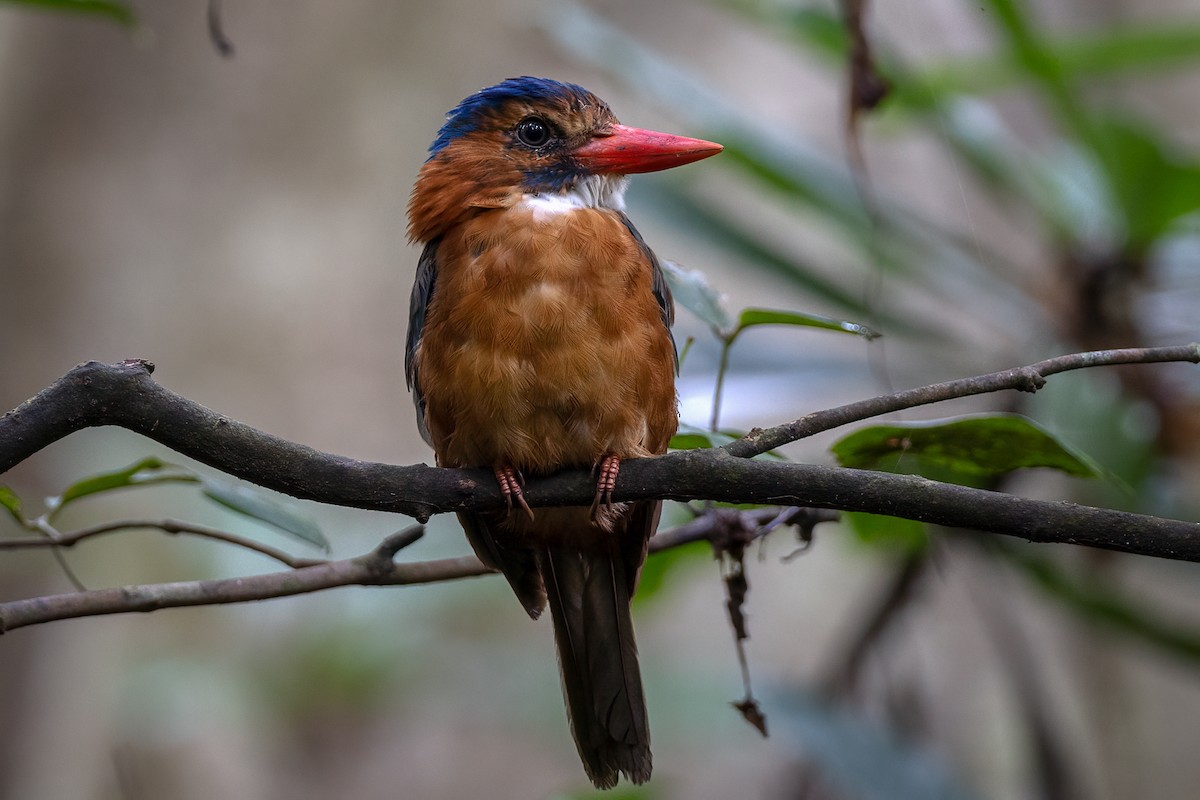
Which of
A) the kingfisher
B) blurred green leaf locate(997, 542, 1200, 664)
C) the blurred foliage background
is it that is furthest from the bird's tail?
blurred green leaf locate(997, 542, 1200, 664)

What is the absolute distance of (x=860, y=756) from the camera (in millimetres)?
2318

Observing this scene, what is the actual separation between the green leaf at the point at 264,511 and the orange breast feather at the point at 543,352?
0.27 metres

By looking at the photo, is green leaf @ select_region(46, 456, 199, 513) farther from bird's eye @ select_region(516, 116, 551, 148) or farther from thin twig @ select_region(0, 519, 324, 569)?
bird's eye @ select_region(516, 116, 551, 148)

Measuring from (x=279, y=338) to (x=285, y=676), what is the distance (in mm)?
2010

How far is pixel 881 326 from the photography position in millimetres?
2777

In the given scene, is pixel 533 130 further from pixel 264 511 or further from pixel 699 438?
pixel 264 511

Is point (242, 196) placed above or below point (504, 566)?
above

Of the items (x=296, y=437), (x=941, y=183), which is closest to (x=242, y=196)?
(x=296, y=437)

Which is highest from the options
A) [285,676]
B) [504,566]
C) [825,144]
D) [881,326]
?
[825,144]

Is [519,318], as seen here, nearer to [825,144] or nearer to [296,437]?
[296,437]

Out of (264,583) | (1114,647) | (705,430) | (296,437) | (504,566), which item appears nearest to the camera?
(264,583)

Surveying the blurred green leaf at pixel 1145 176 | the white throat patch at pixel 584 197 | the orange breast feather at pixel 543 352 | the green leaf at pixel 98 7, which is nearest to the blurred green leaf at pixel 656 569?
the orange breast feather at pixel 543 352

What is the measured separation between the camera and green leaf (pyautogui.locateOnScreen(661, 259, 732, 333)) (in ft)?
5.14

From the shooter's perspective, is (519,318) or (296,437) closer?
(519,318)
